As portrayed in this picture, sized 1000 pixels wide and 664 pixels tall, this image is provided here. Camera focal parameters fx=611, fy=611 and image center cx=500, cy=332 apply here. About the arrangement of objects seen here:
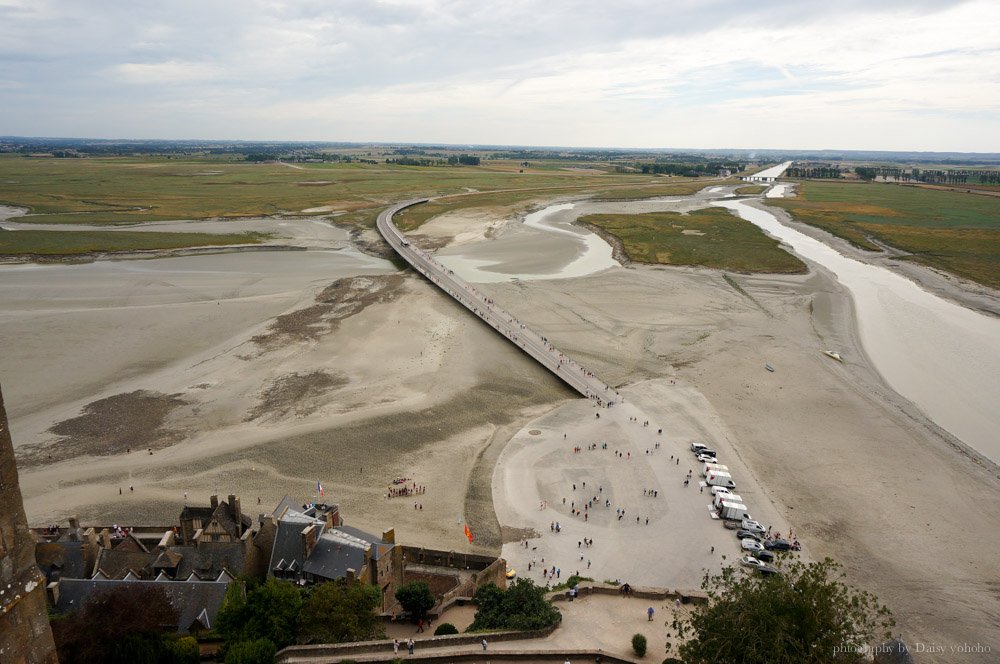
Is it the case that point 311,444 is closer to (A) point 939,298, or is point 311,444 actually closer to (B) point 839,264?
(A) point 939,298

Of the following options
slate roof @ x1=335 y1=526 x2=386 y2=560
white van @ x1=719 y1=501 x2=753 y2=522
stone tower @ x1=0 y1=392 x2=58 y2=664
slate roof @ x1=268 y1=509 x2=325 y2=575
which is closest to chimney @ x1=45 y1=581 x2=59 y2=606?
slate roof @ x1=268 y1=509 x2=325 y2=575

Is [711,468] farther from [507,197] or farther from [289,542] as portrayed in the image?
[507,197]

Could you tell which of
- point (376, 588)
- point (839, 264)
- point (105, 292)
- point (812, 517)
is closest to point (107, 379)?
point (105, 292)

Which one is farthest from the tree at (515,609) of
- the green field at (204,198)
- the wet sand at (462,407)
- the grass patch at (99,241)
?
the green field at (204,198)

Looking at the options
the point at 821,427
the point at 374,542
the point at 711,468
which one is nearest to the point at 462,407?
the point at 711,468

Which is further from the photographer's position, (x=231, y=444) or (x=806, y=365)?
(x=806, y=365)
